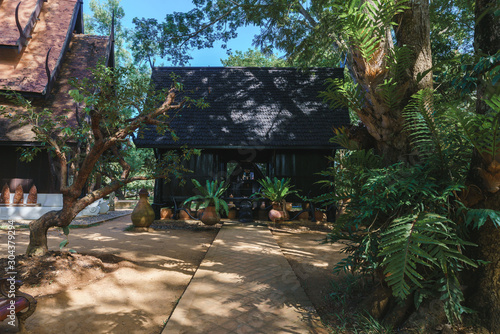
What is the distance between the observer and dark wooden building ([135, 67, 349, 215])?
9328mm

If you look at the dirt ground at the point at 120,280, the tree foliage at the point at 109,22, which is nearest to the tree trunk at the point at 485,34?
the dirt ground at the point at 120,280

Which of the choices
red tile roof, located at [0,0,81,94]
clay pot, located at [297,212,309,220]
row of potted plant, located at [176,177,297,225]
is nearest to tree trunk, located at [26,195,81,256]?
row of potted plant, located at [176,177,297,225]

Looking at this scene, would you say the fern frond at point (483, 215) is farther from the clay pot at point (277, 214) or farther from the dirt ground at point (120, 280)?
the clay pot at point (277, 214)

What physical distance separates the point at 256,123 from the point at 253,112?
0.67 meters

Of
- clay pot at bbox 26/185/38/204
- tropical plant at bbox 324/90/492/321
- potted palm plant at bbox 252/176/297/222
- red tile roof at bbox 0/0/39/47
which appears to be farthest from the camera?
red tile roof at bbox 0/0/39/47

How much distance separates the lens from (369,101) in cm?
270

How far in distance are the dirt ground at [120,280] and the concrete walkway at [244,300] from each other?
0.76 feet

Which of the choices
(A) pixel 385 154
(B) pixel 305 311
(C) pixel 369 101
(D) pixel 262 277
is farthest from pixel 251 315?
(C) pixel 369 101

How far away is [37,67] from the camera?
1131cm

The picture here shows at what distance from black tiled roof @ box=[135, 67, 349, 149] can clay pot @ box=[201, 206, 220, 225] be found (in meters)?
2.27

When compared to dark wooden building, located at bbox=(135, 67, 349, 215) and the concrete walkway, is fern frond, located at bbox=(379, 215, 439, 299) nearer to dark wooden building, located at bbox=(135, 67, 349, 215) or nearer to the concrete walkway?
the concrete walkway

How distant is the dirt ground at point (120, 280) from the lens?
2.62 meters

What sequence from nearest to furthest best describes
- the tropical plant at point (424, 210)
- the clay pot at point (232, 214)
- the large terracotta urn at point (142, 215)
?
the tropical plant at point (424, 210) → the large terracotta urn at point (142, 215) → the clay pot at point (232, 214)

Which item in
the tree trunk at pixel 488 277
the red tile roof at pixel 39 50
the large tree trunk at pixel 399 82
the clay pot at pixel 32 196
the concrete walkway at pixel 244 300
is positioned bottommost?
the concrete walkway at pixel 244 300
